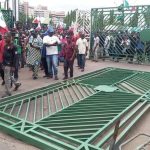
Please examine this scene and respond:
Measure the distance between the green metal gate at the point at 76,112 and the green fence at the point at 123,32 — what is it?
505 cm

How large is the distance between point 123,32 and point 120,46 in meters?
0.72

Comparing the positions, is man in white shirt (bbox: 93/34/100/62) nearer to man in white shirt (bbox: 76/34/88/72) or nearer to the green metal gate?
man in white shirt (bbox: 76/34/88/72)

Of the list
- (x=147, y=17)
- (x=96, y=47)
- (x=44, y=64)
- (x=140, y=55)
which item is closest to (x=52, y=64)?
(x=44, y=64)

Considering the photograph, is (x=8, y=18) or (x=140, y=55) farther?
(x=140, y=55)

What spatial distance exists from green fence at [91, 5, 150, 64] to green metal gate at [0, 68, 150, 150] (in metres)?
5.05

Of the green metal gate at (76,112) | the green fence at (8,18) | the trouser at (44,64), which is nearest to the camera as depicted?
the green metal gate at (76,112)

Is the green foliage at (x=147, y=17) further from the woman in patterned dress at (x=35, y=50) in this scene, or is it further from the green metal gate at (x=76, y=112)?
the woman in patterned dress at (x=35, y=50)

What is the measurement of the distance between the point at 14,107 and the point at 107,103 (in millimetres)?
2119

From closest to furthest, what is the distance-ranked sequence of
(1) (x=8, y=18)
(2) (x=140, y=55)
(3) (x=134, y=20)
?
(1) (x=8, y=18)
(3) (x=134, y=20)
(2) (x=140, y=55)

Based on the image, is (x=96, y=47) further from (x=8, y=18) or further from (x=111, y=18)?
(x=8, y=18)

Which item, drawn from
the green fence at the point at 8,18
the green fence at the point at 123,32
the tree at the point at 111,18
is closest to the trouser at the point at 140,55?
the green fence at the point at 123,32

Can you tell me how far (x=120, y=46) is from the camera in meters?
14.1

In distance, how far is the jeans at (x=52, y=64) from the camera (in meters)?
9.08

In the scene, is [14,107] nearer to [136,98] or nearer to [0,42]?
[0,42]
